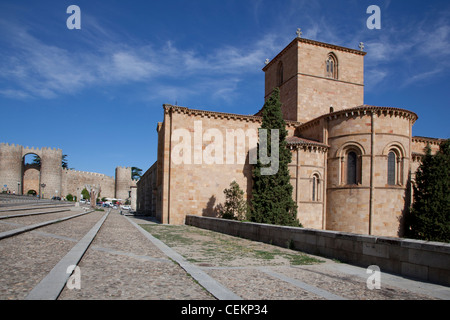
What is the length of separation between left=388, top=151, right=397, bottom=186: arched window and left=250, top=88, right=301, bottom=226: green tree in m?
6.78

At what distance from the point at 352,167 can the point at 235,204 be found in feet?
27.4

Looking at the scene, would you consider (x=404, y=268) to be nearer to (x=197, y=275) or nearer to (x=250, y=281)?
(x=250, y=281)

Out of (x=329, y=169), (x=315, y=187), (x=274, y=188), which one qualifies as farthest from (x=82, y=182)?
(x=274, y=188)

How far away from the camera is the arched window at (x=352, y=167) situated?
22266 mm

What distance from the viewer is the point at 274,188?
1972 cm

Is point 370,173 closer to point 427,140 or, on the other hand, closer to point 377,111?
point 377,111

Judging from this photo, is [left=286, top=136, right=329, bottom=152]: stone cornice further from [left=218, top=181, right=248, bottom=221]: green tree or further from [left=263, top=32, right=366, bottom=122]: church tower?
[left=263, top=32, right=366, bottom=122]: church tower

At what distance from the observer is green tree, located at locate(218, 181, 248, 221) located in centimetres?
2157

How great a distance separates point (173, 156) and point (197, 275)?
57.7 feet

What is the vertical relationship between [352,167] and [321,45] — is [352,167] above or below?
below

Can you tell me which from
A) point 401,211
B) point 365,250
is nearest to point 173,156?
point 401,211

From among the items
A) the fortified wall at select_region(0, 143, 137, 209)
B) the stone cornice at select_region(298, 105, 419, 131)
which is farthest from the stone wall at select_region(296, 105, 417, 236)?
the fortified wall at select_region(0, 143, 137, 209)

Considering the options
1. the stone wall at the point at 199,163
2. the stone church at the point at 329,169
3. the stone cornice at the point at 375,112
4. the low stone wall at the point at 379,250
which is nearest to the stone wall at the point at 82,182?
the stone wall at the point at 199,163

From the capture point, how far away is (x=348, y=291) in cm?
514
